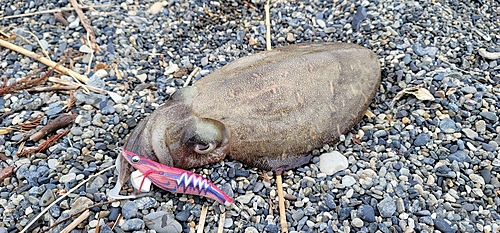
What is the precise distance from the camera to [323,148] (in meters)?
2.71

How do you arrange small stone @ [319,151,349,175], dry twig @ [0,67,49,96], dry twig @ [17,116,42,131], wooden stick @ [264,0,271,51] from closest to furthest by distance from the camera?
small stone @ [319,151,349,175] < dry twig @ [17,116,42,131] < dry twig @ [0,67,49,96] < wooden stick @ [264,0,271,51]

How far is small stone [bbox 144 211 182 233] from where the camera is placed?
2.31 metres

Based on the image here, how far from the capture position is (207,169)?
2588 millimetres

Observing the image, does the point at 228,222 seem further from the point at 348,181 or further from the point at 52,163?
the point at 52,163

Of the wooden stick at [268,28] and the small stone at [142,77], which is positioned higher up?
the wooden stick at [268,28]

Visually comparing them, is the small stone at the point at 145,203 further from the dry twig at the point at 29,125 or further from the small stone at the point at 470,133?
the small stone at the point at 470,133

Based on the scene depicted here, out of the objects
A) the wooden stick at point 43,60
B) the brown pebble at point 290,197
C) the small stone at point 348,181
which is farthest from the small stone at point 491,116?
the wooden stick at point 43,60

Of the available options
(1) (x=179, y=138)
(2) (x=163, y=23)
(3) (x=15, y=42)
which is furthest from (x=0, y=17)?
(1) (x=179, y=138)

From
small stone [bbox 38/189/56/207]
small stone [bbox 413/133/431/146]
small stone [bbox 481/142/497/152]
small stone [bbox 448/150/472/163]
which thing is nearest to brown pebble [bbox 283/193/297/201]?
small stone [bbox 413/133/431/146]

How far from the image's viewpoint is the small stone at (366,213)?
91.7 inches

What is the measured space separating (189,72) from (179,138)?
0.96 m

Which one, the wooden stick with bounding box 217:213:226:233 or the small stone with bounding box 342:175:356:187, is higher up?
the small stone with bounding box 342:175:356:187

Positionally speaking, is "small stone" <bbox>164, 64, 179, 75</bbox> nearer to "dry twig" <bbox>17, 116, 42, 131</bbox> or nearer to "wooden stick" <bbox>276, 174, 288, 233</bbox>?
"dry twig" <bbox>17, 116, 42, 131</bbox>

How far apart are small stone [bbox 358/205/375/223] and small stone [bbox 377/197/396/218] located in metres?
0.05
